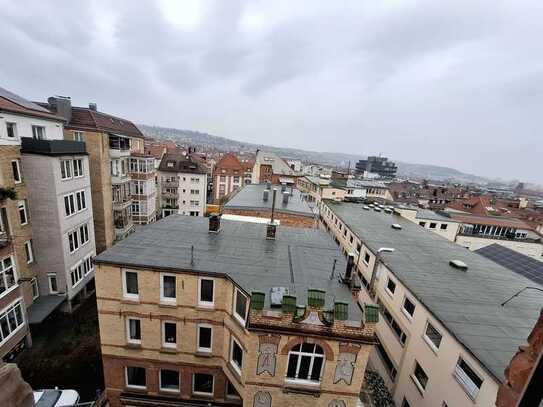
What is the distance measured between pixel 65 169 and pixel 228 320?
65.8 ft

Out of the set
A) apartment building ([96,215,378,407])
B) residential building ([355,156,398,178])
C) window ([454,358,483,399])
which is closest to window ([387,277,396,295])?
apartment building ([96,215,378,407])

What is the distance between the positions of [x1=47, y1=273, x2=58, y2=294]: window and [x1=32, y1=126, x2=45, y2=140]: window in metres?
12.0

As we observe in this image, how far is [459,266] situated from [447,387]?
34.9ft

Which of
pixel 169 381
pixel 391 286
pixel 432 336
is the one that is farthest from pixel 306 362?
pixel 391 286

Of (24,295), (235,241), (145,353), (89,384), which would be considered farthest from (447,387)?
(24,295)

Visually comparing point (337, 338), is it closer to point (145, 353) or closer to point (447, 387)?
point (447, 387)

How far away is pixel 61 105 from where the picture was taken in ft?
95.2

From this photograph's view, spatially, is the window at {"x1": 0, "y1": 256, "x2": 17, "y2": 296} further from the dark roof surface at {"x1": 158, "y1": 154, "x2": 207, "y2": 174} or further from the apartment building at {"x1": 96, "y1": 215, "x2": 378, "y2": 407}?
the dark roof surface at {"x1": 158, "y1": 154, "x2": 207, "y2": 174}

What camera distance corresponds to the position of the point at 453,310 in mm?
15328

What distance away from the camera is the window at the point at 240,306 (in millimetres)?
12961

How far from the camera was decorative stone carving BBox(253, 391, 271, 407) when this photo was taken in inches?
463

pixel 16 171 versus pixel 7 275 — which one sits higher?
pixel 16 171

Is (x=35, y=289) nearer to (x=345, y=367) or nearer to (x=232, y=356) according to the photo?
(x=232, y=356)

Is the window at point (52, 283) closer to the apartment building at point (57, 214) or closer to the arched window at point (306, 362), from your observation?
the apartment building at point (57, 214)
